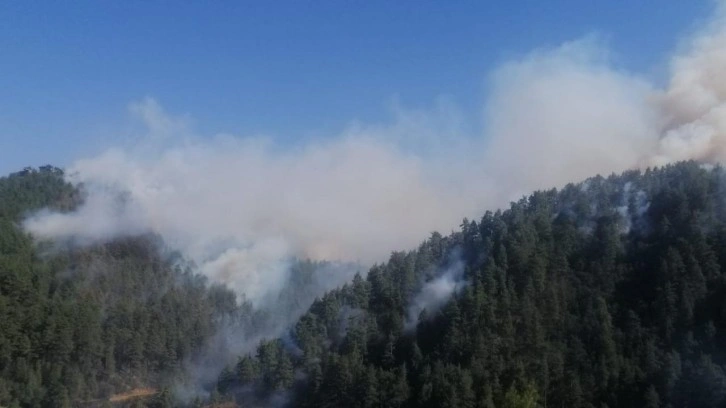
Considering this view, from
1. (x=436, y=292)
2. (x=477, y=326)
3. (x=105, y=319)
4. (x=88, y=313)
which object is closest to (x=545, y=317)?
(x=477, y=326)

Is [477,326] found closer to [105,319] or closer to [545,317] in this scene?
[545,317]

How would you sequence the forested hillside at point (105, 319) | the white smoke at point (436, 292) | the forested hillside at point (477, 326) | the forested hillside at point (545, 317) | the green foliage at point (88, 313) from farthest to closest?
the white smoke at point (436, 292)
the forested hillside at point (105, 319)
the green foliage at point (88, 313)
the forested hillside at point (477, 326)
the forested hillside at point (545, 317)

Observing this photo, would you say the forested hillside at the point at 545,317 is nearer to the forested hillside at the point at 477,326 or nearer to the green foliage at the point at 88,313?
the forested hillside at the point at 477,326

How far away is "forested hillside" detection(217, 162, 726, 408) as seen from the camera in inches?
2584

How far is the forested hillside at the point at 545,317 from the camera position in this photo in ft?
215

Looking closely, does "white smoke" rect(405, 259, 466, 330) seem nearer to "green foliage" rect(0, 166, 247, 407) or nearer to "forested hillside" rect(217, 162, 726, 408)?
"forested hillside" rect(217, 162, 726, 408)

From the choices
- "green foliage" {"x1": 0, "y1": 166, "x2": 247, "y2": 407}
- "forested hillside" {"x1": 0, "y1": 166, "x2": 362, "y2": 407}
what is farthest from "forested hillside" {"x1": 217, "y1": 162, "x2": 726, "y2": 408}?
"green foliage" {"x1": 0, "y1": 166, "x2": 247, "y2": 407}

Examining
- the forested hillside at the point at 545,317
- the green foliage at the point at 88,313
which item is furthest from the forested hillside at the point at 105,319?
the forested hillside at the point at 545,317

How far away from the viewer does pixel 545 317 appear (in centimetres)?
7469

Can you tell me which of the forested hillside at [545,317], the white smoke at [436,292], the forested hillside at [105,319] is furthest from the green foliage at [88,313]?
the white smoke at [436,292]

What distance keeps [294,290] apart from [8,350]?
9148 centimetres

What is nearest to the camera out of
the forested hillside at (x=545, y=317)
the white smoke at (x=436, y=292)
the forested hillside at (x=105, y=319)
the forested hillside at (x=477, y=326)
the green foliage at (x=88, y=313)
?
the forested hillside at (x=545, y=317)

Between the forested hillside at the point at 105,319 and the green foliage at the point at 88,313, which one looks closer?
the green foliage at the point at 88,313

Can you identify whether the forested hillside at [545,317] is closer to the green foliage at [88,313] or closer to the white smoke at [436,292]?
the white smoke at [436,292]
